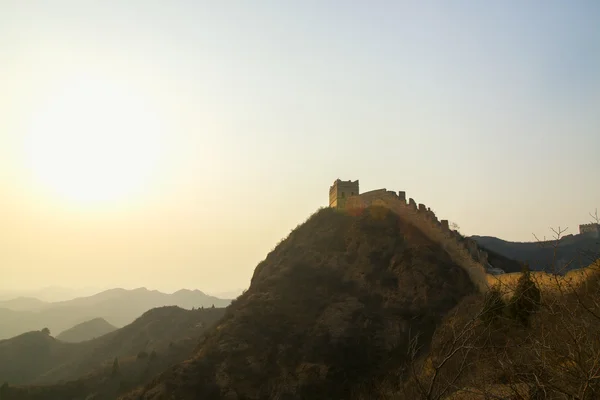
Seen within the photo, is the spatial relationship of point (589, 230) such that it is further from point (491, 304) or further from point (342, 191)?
point (491, 304)

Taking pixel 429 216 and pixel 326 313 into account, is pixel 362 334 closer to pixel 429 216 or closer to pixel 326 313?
pixel 326 313

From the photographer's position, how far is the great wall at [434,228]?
34.3m

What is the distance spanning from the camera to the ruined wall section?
3734 cm

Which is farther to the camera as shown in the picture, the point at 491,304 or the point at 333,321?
the point at 333,321

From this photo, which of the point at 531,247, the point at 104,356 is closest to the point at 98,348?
the point at 104,356

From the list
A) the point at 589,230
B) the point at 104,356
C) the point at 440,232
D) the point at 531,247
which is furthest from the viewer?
the point at 104,356

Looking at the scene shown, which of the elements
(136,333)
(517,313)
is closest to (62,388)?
(136,333)

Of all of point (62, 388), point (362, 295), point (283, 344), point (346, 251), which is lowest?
point (62, 388)

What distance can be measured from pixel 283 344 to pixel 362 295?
9794mm

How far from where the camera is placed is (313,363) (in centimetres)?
3641

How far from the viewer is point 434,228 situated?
147 ft

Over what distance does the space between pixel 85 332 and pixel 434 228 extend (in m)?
163

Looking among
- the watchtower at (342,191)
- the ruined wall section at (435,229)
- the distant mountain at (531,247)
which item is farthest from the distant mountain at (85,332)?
the distant mountain at (531,247)

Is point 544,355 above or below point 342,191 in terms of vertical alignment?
below
